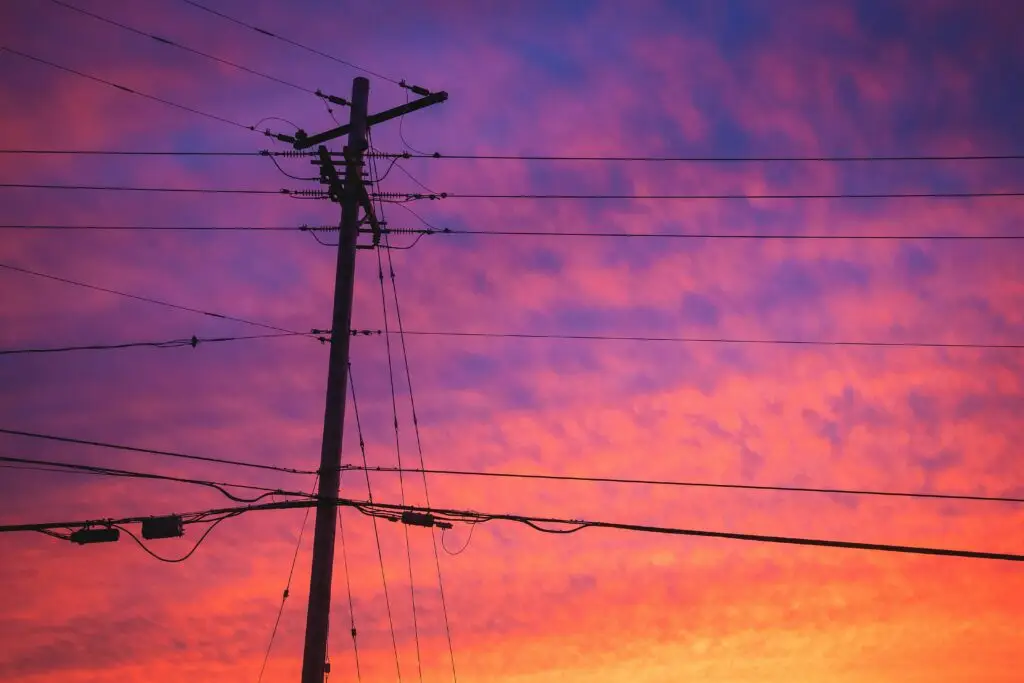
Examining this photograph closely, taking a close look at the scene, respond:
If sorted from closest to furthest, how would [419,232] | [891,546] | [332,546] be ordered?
[891,546], [332,546], [419,232]

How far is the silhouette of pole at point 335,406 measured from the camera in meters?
18.2

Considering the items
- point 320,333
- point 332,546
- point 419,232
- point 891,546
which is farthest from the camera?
point 419,232

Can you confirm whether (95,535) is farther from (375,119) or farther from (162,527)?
(375,119)

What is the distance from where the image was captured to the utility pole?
18203 millimetres

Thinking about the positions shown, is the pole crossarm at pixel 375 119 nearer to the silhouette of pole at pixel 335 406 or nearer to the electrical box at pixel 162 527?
the silhouette of pole at pixel 335 406

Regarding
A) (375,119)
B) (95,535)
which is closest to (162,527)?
(95,535)

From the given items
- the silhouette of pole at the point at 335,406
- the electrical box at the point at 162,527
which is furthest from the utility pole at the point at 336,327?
the electrical box at the point at 162,527

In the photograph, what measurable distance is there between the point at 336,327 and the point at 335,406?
5.51 feet

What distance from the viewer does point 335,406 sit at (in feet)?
64.1

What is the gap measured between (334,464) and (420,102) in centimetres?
789

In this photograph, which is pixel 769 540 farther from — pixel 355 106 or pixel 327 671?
pixel 355 106

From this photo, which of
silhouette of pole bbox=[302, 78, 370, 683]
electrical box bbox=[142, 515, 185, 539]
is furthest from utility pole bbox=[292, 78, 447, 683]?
electrical box bbox=[142, 515, 185, 539]

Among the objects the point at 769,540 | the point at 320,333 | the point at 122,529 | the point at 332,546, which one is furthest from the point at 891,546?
the point at 122,529

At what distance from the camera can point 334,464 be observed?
19.2m
